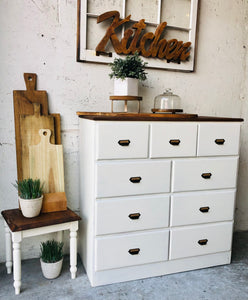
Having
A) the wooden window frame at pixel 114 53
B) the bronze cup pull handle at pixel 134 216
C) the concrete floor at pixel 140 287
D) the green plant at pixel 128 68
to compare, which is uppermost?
the wooden window frame at pixel 114 53

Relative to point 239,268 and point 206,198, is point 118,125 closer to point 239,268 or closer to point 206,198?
point 206,198

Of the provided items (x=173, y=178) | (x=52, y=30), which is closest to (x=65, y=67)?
(x=52, y=30)

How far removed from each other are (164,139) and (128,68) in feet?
2.04

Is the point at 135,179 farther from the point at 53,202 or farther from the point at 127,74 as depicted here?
the point at 127,74

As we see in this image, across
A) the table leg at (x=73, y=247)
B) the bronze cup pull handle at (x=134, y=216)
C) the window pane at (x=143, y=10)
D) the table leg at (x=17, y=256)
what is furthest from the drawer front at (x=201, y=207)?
the window pane at (x=143, y=10)

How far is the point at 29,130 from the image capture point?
2129mm

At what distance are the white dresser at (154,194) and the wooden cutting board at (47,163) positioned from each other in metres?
0.17

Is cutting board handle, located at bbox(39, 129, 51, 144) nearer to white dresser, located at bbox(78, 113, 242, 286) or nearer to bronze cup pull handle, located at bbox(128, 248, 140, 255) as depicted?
white dresser, located at bbox(78, 113, 242, 286)

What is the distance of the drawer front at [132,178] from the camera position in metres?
1.86

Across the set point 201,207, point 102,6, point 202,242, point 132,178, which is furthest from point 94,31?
point 202,242

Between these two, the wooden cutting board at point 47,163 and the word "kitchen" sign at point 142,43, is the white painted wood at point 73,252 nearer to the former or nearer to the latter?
the wooden cutting board at point 47,163

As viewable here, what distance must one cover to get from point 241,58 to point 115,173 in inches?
69.6

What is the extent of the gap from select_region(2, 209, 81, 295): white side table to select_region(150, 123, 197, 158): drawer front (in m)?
0.71

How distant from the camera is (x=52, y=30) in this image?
2.14 metres
